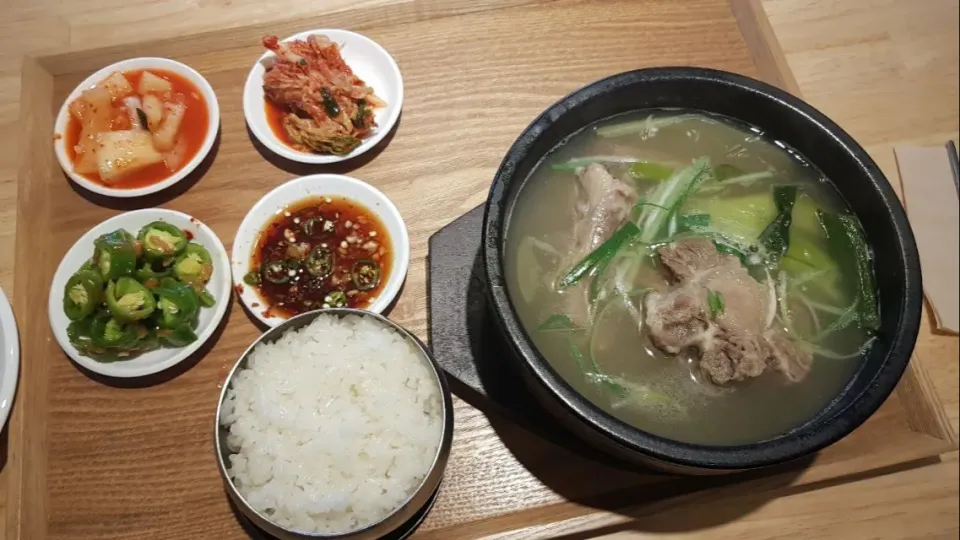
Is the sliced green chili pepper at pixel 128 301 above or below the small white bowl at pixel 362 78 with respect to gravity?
below

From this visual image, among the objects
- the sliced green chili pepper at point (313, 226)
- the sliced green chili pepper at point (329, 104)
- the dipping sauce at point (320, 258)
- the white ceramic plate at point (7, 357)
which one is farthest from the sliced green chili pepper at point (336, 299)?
the white ceramic plate at point (7, 357)

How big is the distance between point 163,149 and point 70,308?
0.61 m

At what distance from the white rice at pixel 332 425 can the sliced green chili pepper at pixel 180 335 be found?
0.87 feet

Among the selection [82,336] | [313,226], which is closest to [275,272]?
[313,226]

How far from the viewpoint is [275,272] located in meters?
1.94

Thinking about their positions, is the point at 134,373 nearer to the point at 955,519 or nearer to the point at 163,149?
the point at 163,149

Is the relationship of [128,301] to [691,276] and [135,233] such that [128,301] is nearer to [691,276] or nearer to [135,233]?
[135,233]

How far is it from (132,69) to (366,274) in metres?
1.13

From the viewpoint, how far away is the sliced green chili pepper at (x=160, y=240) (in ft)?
6.10

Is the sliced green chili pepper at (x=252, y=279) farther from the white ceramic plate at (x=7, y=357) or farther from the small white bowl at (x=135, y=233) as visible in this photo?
the white ceramic plate at (x=7, y=357)

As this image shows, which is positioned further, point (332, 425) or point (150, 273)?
point (150, 273)

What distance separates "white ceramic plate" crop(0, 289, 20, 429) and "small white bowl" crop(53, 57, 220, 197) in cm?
43

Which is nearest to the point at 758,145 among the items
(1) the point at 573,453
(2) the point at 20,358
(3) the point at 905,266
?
(3) the point at 905,266

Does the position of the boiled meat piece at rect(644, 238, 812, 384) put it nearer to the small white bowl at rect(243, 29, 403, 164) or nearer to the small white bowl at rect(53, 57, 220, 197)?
the small white bowl at rect(243, 29, 403, 164)
